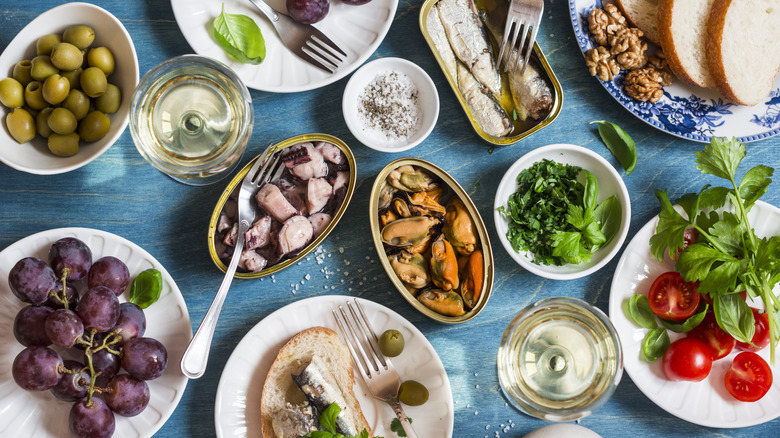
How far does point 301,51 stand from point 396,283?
24.2 inches

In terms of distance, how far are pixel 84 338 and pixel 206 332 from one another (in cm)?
25

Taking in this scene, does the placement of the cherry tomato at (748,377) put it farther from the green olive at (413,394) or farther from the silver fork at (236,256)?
the silver fork at (236,256)

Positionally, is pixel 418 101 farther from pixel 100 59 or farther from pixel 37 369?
pixel 37 369

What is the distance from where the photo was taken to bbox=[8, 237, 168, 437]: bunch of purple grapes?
1192mm

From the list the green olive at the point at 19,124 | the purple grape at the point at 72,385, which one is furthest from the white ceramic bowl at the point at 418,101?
the purple grape at the point at 72,385

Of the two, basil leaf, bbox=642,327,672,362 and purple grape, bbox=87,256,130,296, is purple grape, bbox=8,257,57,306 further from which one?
basil leaf, bbox=642,327,672,362

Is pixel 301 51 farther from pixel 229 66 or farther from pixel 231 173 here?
pixel 231 173

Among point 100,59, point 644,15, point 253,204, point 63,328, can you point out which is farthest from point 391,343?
point 644,15

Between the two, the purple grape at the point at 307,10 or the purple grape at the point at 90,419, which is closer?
the purple grape at the point at 90,419

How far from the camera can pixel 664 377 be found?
4.79 ft

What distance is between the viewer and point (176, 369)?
1.35m

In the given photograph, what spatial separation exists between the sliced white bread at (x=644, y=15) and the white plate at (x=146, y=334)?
51.3 inches

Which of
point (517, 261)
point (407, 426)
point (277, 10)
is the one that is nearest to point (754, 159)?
point (517, 261)

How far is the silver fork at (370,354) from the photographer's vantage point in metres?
1.39
